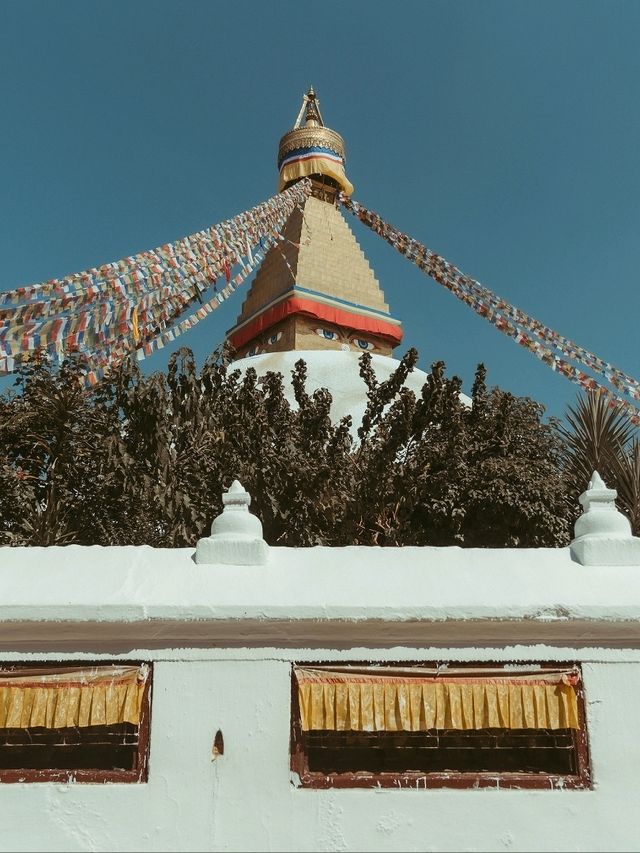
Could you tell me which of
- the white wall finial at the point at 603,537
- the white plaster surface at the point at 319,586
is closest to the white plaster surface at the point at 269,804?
the white plaster surface at the point at 319,586

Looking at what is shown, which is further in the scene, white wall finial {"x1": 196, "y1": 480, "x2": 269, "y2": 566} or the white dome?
the white dome

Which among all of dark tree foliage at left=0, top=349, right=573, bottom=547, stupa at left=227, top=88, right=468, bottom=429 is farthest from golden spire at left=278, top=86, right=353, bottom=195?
dark tree foliage at left=0, top=349, right=573, bottom=547

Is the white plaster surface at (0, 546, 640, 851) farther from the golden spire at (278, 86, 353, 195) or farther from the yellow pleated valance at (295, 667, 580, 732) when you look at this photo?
the golden spire at (278, 86, 353, 195)

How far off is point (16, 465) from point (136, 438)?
160 centimetres

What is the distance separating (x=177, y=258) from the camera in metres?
12.0

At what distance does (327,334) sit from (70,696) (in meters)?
18.4

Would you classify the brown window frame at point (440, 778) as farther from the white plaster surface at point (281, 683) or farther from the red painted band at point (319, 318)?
the red painted band at point (319, 318)

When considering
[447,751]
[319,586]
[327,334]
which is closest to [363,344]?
[327,334]

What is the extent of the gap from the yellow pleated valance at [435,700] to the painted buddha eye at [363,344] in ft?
60.8

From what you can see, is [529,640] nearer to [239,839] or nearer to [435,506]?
[239,839]

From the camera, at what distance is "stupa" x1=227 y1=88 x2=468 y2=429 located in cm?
2142

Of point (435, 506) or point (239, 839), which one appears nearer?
point (239, 839)

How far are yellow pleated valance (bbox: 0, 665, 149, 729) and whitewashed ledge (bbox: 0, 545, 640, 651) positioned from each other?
15 centimetres

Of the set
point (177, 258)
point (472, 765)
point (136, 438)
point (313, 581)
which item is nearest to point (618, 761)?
point (472, 765)
